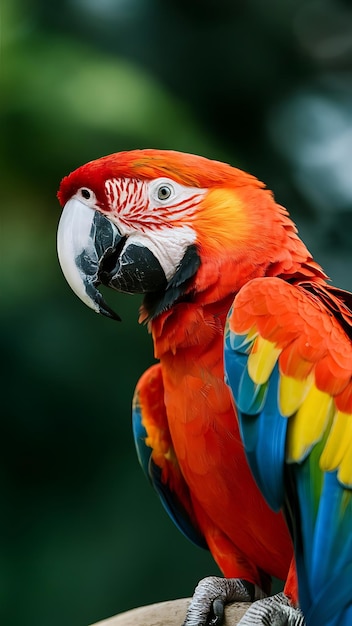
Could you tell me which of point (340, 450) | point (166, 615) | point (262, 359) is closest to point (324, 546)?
point (340, 450)

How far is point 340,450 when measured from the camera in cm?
93

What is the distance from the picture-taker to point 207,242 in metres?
1.06

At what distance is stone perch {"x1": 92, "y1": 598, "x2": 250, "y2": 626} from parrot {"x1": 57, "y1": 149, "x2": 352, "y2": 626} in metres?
0.02

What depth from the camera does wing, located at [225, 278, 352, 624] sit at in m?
0.92

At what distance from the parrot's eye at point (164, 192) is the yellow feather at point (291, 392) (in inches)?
12.7

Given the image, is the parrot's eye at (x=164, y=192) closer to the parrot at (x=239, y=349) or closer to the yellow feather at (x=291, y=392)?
the parrot at (x=239, y=349)

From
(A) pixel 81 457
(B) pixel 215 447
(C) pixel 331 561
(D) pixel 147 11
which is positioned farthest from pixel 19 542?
(D) pixel 147 11

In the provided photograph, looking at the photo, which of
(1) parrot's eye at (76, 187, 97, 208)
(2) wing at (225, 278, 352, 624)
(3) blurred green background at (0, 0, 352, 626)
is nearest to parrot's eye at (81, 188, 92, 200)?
(1) parrot's eye at (76, 187, 97, 208)

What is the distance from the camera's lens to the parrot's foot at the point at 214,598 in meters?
1.10

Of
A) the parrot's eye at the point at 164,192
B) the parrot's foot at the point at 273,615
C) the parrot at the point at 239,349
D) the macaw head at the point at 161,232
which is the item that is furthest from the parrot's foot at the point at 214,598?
the parrot's eye at the point at 164,192

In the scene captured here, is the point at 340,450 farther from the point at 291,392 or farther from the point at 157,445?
the point at 157,445

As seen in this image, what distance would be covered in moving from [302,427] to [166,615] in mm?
450

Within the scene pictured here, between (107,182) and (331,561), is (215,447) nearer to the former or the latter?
(331,561)

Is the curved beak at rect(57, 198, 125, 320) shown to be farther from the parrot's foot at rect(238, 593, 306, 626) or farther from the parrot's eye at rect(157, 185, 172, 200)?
the parrot's foot at rect(238, 593, 306, 626)
